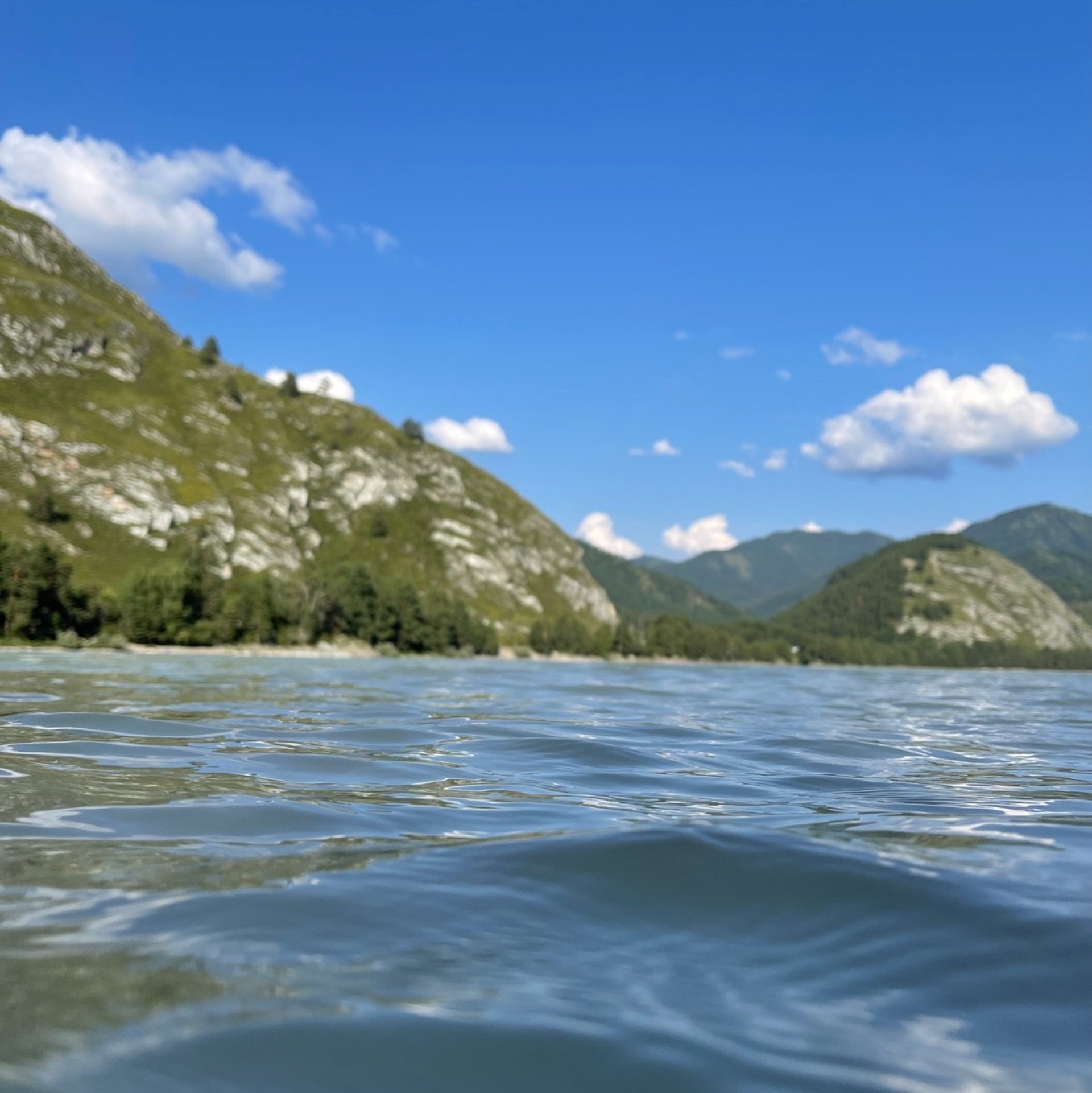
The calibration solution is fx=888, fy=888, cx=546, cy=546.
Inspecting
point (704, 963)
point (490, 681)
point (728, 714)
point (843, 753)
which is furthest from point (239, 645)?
point (704, 963)

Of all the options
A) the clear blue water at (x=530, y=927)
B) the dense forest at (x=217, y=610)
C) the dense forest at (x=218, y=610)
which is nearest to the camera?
the clear blue water at (x=530, y=927)

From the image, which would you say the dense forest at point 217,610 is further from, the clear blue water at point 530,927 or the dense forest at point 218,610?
the clear blue water at point 530,927

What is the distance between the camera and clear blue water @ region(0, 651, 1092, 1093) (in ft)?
11.2

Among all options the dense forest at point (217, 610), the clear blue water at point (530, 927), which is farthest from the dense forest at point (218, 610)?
the clear blue water at point (530, 927)

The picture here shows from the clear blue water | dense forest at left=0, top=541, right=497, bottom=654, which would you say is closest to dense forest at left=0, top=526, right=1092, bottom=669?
dense forest at left=0, top=541, right=497, bottom=654

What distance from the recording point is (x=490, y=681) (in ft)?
157

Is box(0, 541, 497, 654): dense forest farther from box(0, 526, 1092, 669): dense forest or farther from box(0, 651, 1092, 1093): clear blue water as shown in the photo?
box(0, 651, 1092, 1093): clear blue water

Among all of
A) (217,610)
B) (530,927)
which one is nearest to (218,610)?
(217,610)

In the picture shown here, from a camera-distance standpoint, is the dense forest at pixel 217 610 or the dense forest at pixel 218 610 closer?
the dense forest at pixel 217 610

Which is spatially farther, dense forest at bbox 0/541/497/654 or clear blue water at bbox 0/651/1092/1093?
dense forest at bbox 0/541/497/654

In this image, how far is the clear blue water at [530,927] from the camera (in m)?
3.42

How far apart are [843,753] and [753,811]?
714 cm

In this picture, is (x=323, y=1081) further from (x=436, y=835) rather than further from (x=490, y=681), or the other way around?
(x=490, y=681)

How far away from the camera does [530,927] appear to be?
5086mm
